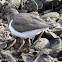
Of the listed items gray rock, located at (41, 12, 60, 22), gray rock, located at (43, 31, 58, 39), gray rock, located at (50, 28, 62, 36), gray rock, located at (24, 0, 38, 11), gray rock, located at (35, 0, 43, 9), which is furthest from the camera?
gray rock, located at (35, 0, 43, 9)

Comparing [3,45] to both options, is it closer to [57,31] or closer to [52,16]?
[57,31]

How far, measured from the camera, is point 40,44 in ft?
18.1

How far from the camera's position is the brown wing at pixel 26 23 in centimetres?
533

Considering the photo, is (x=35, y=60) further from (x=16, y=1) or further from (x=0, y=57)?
(x=16, y=1)

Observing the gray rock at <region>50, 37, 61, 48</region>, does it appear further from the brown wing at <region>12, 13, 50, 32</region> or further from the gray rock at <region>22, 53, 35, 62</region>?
the gray rock at <region>22, 53, 35, 62</region>

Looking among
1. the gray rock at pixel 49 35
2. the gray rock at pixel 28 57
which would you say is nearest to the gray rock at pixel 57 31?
the gray rock at pixel 49 35

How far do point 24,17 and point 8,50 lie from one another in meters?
0.87

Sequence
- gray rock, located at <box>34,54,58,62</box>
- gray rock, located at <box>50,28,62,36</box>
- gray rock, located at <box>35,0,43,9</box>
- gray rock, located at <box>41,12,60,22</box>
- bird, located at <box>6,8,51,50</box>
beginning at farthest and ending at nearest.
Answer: gray rock, located at <box>35,0,43,9</box>, gray rock, located at <box>41,12,60,22</box>, gray rock, located at <box>50,28,62,36</box>, bird, located at <box>6,8,51,50</box>, gray rock, located at <box>34,54,58,62</box>

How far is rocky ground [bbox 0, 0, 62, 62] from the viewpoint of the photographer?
5.05 metres

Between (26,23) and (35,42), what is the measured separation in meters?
0.56

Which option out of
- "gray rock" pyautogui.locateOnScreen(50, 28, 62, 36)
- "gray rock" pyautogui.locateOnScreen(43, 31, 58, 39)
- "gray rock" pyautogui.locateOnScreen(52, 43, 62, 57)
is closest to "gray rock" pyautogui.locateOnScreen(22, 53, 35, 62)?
"gray rock" pyautogui.locateOnScreen(52, 43, 62, 57)

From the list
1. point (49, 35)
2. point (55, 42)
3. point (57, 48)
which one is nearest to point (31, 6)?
point (49, 35)

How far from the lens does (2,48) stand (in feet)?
18.0

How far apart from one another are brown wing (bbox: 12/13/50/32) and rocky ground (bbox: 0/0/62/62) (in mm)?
433
